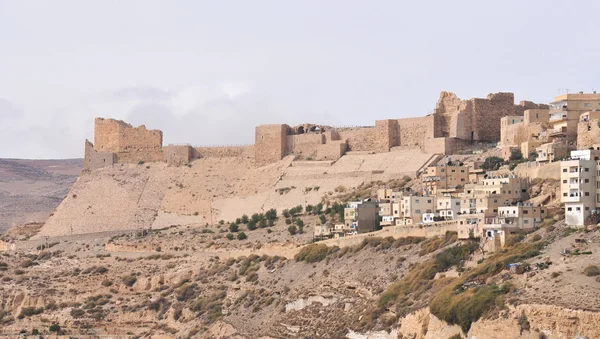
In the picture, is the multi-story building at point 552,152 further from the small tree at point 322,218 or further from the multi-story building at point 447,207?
the small tree at point 322,218

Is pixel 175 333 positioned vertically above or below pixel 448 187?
below

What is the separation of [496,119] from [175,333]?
21662mm

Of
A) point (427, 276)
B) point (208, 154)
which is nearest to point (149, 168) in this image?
point (208, 154)

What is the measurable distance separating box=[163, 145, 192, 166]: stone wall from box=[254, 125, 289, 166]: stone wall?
5578 mm

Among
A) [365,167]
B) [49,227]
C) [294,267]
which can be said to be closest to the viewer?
[294,267]

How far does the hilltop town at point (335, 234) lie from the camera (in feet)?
182

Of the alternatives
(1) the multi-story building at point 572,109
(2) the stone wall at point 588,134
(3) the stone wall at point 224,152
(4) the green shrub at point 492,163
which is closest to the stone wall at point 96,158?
(3) the stone wall at point 224,152

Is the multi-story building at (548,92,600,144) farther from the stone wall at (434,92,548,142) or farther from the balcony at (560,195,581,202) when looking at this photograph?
the balcony at (560,195,581,202)

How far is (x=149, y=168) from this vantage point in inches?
3789

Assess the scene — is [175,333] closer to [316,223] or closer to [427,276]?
[316,223]

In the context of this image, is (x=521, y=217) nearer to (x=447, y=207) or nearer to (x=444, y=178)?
(x=447, y=207)

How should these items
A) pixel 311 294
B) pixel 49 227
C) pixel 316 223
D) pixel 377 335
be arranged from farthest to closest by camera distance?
pixel 49 227
pixel 316 223
pixel 311 294
pixel 377 335

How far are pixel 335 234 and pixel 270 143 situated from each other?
730 inches

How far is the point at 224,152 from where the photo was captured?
311ft
